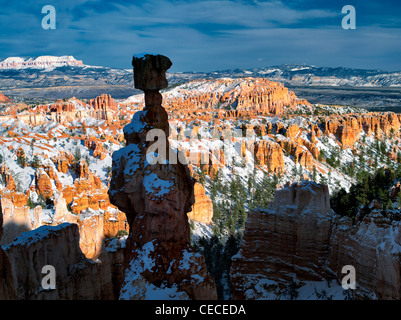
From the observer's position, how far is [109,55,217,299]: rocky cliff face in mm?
10094

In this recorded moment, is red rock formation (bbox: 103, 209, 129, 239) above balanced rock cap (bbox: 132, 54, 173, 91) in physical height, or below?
below

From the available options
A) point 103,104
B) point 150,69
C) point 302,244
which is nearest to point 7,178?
point 302,244

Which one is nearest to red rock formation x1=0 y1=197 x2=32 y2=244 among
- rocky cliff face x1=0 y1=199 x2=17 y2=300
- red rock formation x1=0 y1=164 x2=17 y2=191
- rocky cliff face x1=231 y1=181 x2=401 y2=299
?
rocky cliff face x1=231 y1=181 x2=401 y2=299

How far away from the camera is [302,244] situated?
1797cm

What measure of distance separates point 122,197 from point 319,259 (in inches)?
399

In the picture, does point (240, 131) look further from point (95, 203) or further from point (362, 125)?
point (95, 203)

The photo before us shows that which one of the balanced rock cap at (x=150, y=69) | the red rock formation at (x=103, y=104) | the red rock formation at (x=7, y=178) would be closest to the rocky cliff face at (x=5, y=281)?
the balanced rock cap at (x=150, y=69)

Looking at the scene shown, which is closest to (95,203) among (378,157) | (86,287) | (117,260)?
(117,260)

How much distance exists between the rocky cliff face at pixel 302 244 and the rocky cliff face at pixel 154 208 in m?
7.43

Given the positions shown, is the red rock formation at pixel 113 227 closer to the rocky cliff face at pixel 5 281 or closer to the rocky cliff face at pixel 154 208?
the rocky cliff face at pixel 154 208

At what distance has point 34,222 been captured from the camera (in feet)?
70.6

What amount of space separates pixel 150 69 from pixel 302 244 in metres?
A: 11.0

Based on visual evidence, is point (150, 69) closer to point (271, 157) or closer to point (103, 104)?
point (271, 157)

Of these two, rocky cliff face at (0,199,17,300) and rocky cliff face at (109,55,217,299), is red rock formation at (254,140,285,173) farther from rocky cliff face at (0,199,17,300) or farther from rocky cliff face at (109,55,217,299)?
rocky cliff face at (0,199,17,300)
